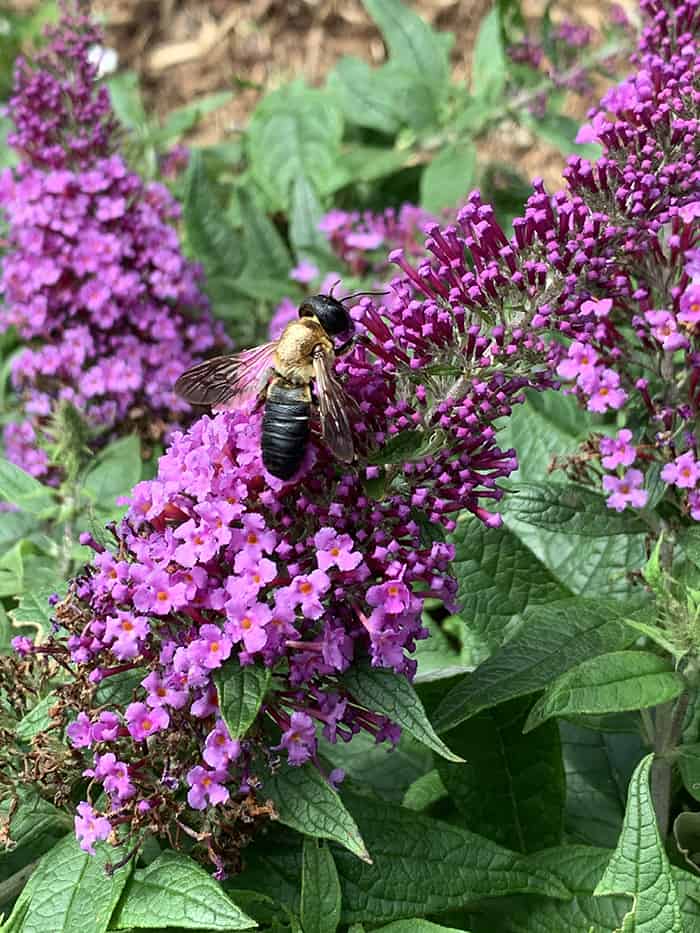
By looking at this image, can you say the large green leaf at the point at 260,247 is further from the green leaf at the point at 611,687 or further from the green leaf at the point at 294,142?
the green leaf at the point at 611,687

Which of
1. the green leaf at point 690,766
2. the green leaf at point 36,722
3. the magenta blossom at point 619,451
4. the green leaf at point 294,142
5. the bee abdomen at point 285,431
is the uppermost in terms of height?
the bee abdomen at point 285,431

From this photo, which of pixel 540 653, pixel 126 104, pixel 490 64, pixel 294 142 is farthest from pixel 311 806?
pixel 126 104


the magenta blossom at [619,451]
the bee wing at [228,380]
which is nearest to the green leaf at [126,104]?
the bee wing at [228,380]

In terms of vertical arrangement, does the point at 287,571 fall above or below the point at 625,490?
above

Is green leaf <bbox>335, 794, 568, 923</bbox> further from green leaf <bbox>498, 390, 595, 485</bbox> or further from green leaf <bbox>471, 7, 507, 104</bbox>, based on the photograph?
green leaf <bbox>471, 7, 507, 104</bbox>

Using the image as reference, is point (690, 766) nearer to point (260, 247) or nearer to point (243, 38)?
point (260, 247)

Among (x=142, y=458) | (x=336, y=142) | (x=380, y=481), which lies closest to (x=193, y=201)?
(x=336, y=142)

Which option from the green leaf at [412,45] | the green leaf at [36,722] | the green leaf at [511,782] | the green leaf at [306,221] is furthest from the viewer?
the green leaf at [412,45]
